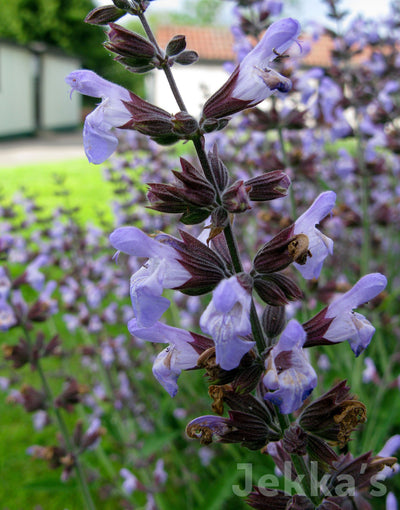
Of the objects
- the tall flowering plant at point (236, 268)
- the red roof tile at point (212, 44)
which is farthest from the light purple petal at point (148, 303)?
the red roof tile at point (212, 44)

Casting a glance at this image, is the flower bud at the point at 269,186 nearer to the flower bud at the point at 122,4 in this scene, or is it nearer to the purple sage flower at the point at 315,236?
the purple sage flower at the point at 315,236

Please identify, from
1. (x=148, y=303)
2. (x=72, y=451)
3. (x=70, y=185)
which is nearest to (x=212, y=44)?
(x=70, y=185)

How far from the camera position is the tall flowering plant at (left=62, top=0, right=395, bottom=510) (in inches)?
41.4

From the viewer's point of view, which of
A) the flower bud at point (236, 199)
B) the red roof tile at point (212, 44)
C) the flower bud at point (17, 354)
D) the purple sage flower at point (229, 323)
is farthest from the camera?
the red roof tile at point (212, 44)

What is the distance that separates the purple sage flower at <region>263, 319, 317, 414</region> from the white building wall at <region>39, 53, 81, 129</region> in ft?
104

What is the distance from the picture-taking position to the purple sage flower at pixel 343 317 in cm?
109

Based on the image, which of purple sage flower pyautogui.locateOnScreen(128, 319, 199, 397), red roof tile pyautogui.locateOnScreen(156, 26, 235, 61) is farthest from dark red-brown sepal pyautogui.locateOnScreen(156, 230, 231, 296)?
red roof tile pyautogui.locateOnScreen(156, 26, 235, 61)

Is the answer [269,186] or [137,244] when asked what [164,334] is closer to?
[137,244]

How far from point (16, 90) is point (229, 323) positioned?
30624 millimetres

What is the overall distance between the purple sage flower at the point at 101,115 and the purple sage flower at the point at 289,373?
0.56 m

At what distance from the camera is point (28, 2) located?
35500 mm

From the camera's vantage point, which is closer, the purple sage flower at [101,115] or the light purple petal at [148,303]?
the light purple petal at [148,303]

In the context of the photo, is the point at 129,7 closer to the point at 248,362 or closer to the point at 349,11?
the point at 248,362

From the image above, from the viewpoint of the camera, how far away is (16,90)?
27.8 m
